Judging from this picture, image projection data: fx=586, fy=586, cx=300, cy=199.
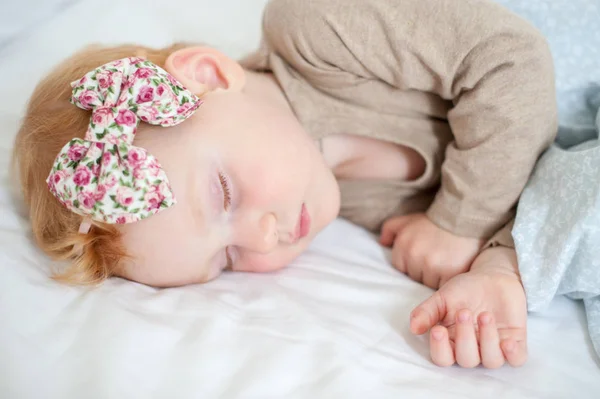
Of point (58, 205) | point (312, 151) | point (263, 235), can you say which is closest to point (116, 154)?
point (58, 205)

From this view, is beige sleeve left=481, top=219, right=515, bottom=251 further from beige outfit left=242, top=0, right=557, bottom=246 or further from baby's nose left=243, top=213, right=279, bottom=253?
baby's nose left=243, top=213, right=279, bottom=253

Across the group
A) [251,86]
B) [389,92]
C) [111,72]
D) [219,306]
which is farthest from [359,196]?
[111,72]

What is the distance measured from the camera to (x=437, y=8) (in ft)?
3.55

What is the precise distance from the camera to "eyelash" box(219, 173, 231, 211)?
0.97 metres

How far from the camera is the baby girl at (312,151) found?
889 mm

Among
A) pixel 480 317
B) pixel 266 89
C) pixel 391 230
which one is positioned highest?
pixel 266 89

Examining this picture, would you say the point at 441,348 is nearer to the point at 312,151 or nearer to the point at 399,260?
the point at 399,260

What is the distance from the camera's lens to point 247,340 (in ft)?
2.75

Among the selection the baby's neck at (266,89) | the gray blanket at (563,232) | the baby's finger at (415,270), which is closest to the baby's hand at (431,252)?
the baby's finger at (415,270)

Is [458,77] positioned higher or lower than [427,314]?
higher

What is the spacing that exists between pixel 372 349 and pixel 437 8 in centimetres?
63

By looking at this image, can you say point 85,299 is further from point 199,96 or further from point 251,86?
point 251,86

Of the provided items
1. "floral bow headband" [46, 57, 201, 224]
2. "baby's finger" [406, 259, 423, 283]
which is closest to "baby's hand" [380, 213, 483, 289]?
"baby's finger" [406, 259, 423, 283]

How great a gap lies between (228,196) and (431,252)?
1.30 feet
